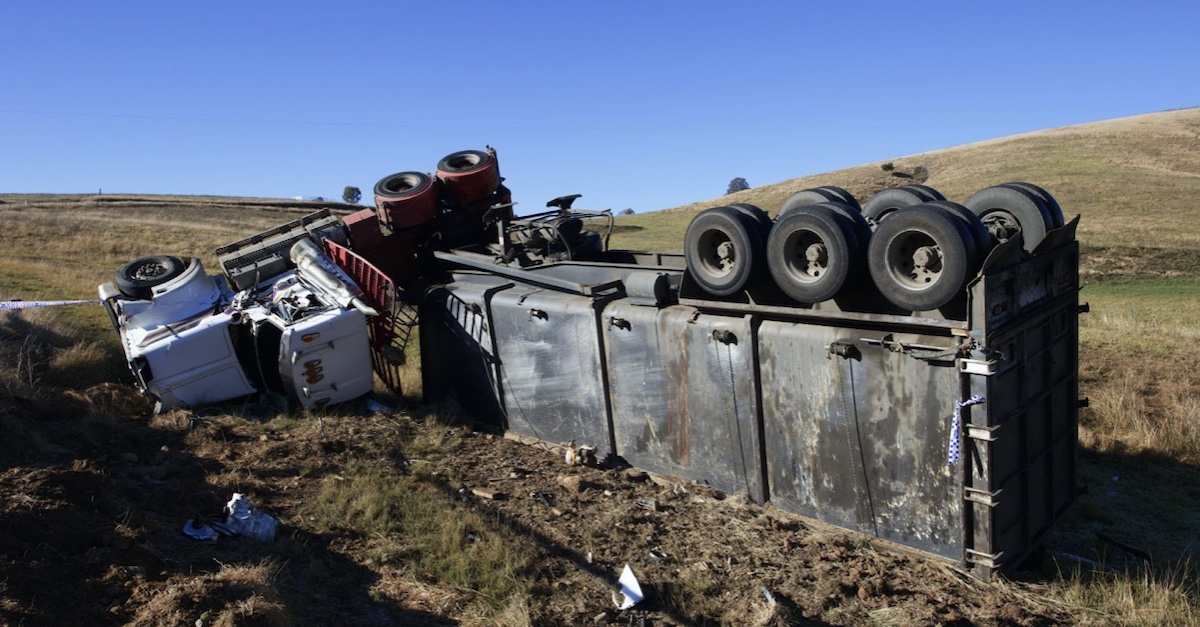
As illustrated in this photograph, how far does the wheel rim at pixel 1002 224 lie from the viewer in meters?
6.25

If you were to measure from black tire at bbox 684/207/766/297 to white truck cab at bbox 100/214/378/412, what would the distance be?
12.4 feet

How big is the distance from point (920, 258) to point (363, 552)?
410cm

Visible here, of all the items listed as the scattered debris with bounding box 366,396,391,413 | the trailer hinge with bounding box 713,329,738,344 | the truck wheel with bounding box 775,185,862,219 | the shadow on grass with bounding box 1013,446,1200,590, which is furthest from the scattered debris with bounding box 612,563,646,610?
the scattered debris with bounding box 366,396,391,413

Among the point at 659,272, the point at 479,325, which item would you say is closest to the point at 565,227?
the point at 479,325

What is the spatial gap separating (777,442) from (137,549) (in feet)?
14.0

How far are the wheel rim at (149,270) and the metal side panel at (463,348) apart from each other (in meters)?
2.87

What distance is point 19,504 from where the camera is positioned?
17.6 ft

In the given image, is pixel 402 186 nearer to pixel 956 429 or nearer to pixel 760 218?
pixel 760 218

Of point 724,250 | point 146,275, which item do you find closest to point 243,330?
point 146,275

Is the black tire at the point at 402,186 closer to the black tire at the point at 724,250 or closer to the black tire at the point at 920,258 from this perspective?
the black tire at the point at 724,250

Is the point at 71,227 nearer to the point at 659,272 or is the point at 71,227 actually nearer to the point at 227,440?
Result: the point at 227,440

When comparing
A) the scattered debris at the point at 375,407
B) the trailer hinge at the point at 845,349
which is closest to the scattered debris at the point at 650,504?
the trailer hinge at the point at 845,349

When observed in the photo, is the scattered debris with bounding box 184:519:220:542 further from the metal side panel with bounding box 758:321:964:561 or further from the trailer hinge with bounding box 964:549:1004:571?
the trailer hinge with bounding box 964:549:1004:571

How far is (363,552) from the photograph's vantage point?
5.91 m
